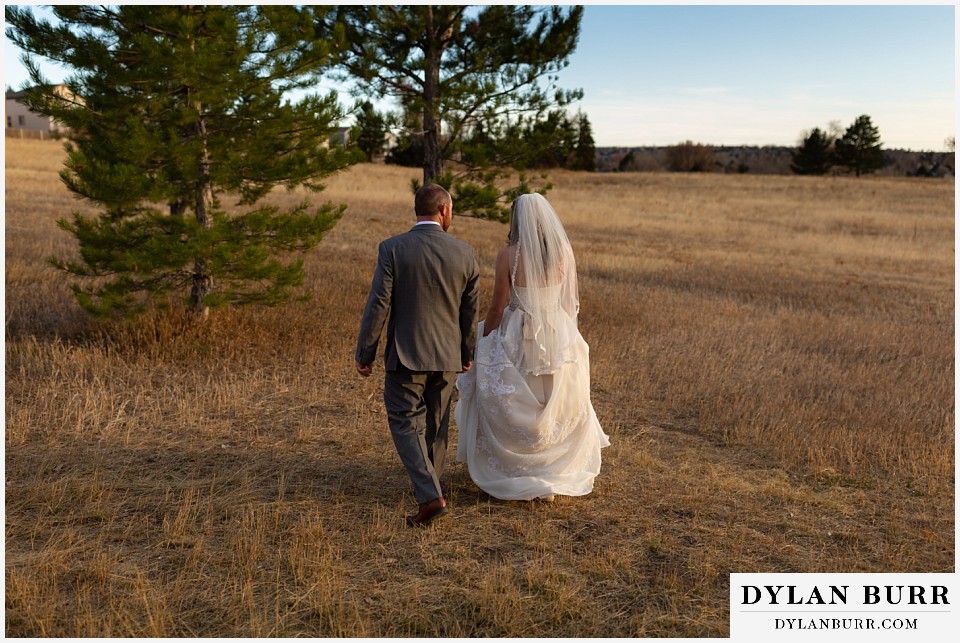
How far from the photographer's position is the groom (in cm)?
478

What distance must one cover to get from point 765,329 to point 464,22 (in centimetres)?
666

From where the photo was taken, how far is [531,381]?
17.6ft

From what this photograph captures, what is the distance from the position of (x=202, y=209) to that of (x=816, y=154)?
62.5 meters

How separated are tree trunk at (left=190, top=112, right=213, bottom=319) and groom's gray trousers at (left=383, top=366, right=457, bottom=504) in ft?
16.2

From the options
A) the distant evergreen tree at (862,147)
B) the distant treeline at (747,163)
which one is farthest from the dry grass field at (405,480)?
the distant treeline at (747,163)

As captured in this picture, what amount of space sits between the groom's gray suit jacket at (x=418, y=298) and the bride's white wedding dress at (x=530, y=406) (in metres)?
0.49

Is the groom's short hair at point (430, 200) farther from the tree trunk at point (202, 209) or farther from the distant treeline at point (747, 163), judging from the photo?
the distant treeline at point (747, 163)

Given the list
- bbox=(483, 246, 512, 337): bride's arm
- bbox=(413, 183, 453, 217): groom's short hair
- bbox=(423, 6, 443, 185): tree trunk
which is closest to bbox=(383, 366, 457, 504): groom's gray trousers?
bbox=(483, 246, 512, 337): bride's arm

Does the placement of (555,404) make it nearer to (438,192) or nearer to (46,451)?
(438,192)

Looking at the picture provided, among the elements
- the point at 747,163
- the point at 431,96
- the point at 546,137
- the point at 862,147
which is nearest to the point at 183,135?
the point at 431,96

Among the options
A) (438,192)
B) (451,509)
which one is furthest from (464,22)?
(451,509)

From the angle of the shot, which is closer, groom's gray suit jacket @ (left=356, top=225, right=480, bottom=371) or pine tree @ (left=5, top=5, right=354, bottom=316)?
groom's gray suit jacket @ (left=356, top=225, right=480, bottom=371)

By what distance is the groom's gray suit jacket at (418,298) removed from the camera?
4770 mm

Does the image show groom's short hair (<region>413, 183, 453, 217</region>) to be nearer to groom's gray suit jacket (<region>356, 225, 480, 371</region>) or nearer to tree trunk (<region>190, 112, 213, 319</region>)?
groom's gray suit jacket (<region>356, 225, 480, 371</region>)
